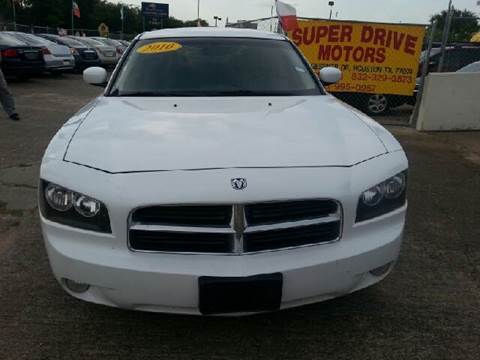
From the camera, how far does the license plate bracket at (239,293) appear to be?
7.42 ft

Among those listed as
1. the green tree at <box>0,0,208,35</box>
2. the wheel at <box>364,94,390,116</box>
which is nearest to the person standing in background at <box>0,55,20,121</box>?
the wheel at <box>364,94,390,116</box>

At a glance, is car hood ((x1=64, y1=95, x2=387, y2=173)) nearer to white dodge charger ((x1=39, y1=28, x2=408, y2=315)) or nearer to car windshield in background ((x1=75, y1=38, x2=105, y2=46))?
white dodge charger ((x1=39, y1=28, x2=408, y2=315))

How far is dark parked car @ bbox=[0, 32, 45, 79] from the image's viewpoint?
47.5ft

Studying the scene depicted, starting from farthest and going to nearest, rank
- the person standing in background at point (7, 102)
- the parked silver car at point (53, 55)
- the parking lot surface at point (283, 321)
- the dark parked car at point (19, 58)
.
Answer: the parked silver car at point (53, 55), the dark parked car at point (19, 58), the person standing in background at point (7, 102), the parking lot surface at point (283, 321)

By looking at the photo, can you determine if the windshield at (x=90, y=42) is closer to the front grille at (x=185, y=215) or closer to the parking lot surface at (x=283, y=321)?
the parking lot surface at (x=283, y=321)

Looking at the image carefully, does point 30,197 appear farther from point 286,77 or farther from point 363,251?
point 363,251

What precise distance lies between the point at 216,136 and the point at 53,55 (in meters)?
16.0

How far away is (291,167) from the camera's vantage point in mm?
2443

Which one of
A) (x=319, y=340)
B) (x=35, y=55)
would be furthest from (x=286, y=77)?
(x=35, y=55)

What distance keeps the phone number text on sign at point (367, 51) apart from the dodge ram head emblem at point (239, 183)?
802 centimetres

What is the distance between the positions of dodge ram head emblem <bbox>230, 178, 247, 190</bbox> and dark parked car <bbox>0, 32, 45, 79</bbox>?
556 inches

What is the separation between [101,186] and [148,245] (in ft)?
1.15

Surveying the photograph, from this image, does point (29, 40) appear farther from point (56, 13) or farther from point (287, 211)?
point (56, 13)

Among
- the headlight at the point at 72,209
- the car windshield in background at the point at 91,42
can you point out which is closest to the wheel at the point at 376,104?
the headlight at the point at 72,209
